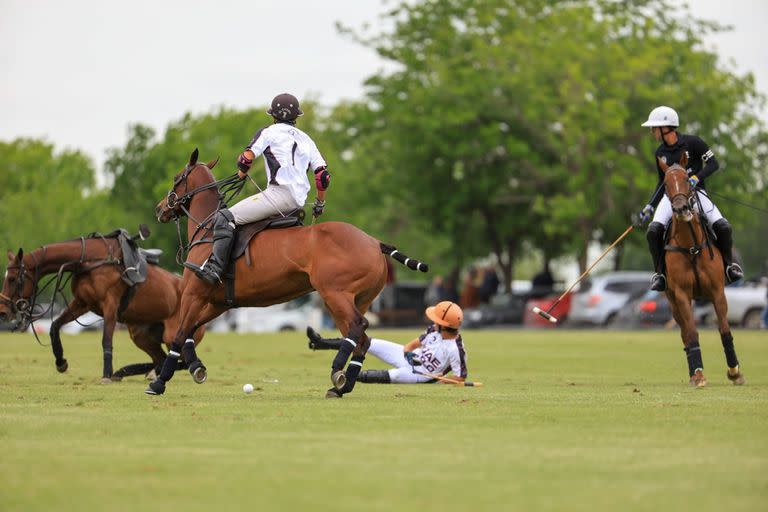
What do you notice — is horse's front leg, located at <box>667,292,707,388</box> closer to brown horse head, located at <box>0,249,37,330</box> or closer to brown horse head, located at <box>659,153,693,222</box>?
brown horse head, located at <box>659,153,693,222</box>

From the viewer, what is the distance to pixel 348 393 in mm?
14844

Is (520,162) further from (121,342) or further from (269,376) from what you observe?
(269,376)

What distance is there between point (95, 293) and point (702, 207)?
293 inches

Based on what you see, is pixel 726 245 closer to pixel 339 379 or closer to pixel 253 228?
pixel 339 379

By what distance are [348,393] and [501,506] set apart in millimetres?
7811

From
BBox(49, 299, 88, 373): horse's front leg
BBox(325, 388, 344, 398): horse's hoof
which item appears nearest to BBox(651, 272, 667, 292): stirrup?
BBox(325, 388, 344, 398): horse's hoof

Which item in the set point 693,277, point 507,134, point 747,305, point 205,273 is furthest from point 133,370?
point 507,134

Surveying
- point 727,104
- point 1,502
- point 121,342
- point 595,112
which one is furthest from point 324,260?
point 727,104

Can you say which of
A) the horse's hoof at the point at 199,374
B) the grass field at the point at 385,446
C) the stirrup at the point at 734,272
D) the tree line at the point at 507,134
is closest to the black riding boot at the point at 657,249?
the stirrup at the point at 734,272

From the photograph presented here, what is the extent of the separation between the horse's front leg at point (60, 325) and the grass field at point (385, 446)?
0.66 m

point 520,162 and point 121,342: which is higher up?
point 520,162

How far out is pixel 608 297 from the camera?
45.7 metres

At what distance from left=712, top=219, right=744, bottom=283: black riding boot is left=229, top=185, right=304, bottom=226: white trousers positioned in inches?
194

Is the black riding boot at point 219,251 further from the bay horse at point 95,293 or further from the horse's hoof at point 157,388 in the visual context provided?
the bay horse at point 95,293
